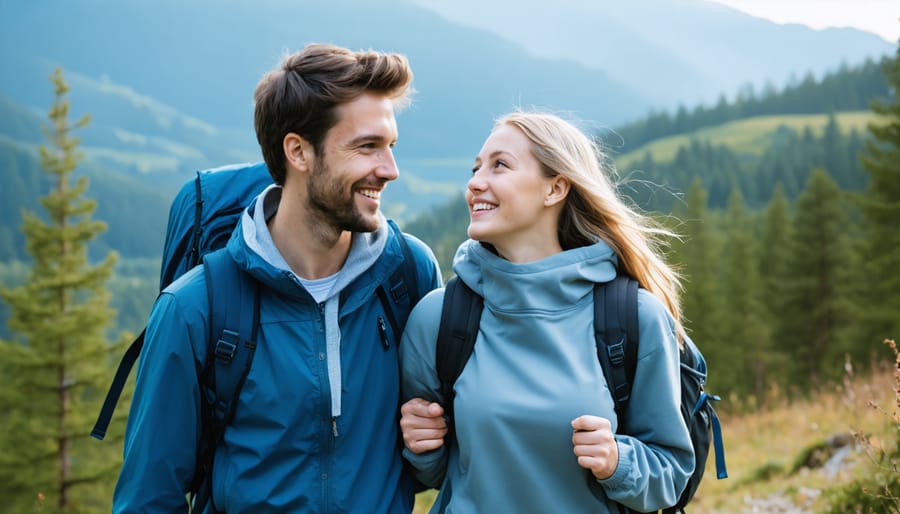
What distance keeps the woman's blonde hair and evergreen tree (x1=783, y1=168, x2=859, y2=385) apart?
143 feet

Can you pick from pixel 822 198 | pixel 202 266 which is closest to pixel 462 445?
pixel 202 266

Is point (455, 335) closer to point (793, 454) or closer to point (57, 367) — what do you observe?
point (793, 454)

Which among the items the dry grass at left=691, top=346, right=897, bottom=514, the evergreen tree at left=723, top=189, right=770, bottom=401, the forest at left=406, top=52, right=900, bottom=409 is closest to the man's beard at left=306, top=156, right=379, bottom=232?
the dry grass at left=691, top=346, right=897, bottom=514

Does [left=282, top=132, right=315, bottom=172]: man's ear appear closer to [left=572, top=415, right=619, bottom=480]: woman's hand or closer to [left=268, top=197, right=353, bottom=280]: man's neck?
[left=268, top=197, right=353, bottom=280]: man's neck

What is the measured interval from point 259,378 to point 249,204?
90cm

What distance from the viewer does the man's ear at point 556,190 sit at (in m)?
3.40

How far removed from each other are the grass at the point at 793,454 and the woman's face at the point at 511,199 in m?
3.55

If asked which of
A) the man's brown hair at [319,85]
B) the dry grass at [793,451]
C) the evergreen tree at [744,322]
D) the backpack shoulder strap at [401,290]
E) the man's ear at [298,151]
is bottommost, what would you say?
the evergreen tree at [744,322]

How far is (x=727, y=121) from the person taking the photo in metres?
165

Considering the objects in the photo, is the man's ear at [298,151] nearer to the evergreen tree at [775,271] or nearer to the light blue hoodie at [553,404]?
the light blue hoodie at [553,404]

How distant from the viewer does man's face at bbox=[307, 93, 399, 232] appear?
3.46m

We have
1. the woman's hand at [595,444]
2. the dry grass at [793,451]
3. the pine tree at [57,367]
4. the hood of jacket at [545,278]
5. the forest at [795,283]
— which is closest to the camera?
the woman's hand at [595,444]

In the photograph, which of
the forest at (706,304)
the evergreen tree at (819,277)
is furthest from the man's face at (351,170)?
the evergreen tree at (819,277)

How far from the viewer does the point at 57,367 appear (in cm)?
2820
